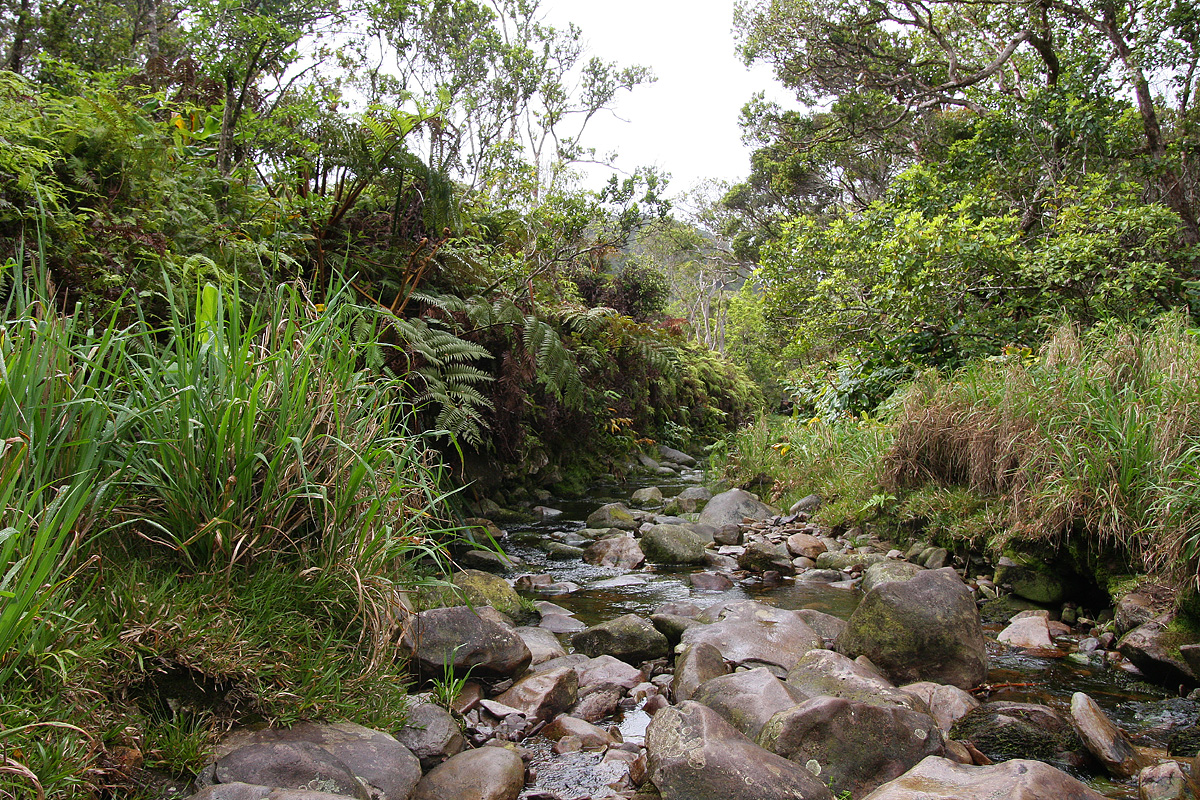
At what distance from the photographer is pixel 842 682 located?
2.96 meters

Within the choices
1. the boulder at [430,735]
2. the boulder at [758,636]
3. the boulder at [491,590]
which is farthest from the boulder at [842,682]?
the boulder at [491,590]

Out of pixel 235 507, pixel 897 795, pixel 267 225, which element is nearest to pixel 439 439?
pixel 267 225

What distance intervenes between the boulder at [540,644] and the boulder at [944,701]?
167 cm

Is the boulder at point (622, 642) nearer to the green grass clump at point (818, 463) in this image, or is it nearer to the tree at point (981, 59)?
the green grass clump at point (818, 463)

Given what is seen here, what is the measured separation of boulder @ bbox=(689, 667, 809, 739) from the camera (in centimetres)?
267

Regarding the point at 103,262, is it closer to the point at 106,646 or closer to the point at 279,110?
the point at 106,646

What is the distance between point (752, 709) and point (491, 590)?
191 centimetres

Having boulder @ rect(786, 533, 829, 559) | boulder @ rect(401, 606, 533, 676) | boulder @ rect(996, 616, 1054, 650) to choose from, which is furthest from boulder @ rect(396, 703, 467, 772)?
boulder @ rect(786, 533, 829, 559)

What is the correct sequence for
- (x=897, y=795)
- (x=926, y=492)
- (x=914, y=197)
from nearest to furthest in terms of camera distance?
(x=897, y=795)
(x=926, y=492)
(x=914, y=197)

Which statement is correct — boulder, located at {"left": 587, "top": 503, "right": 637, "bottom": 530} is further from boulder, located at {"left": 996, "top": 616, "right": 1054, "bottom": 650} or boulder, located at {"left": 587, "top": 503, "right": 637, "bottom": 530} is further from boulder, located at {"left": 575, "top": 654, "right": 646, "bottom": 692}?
boulder, located at {"left": 996, "top": 616, "right": 1054, "bottom": 650}

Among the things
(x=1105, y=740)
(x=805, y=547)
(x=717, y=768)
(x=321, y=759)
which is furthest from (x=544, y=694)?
(x=805, y=547)

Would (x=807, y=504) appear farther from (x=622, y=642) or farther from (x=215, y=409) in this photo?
(x=215, y=409)

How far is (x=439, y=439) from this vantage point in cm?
574

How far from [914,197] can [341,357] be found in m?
8.96
